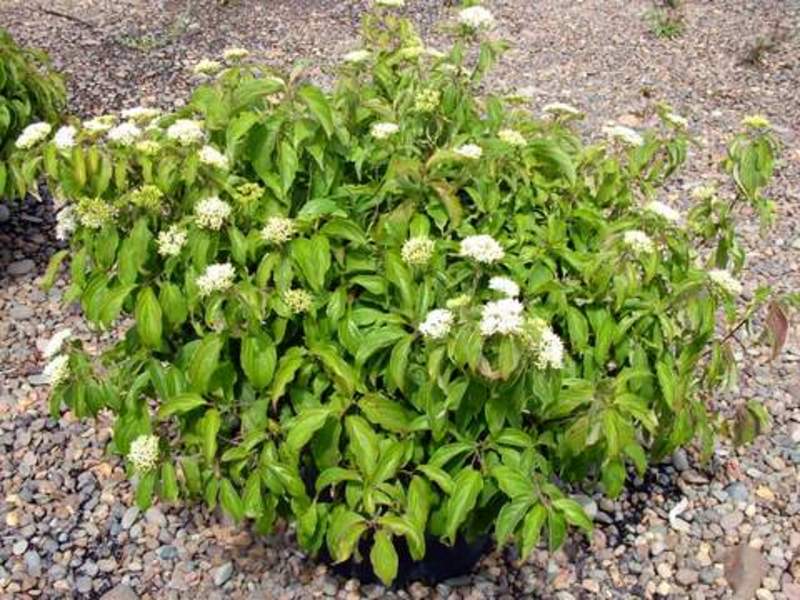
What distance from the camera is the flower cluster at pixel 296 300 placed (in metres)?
1.82

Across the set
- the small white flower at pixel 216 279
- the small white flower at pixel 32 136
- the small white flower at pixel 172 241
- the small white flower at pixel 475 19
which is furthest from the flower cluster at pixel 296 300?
the small white flower at pixel 475 19

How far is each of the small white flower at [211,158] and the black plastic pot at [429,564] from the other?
1020 mm

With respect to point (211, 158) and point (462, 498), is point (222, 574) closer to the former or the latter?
point (462, 498)

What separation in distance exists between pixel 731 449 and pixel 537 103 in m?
2.64

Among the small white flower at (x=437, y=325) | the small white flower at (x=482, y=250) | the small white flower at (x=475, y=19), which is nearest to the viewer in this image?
the small white flower at (x=437, y=325)

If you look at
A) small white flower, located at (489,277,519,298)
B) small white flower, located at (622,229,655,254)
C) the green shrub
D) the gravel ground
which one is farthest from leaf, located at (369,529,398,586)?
small white flower, located at (622,229,655,254)

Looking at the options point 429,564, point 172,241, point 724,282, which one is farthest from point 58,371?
point 724,282

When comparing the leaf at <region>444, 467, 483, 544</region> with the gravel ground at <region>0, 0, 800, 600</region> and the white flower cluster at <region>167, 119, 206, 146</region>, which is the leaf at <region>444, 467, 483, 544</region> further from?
the white flower cluster at <region>167, 119, 206, 146</region>

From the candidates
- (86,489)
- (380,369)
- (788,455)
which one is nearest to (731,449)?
(788,455)

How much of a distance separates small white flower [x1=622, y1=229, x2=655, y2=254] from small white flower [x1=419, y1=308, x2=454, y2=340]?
435mm

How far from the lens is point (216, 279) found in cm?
173

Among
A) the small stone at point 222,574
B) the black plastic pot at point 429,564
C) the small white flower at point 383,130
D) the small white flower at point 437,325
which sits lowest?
the small stone at point 222,574

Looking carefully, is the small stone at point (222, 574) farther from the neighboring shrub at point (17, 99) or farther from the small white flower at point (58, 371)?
the neighboring shrub at point (17, 99)

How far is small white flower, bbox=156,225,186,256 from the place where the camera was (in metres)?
1.80
